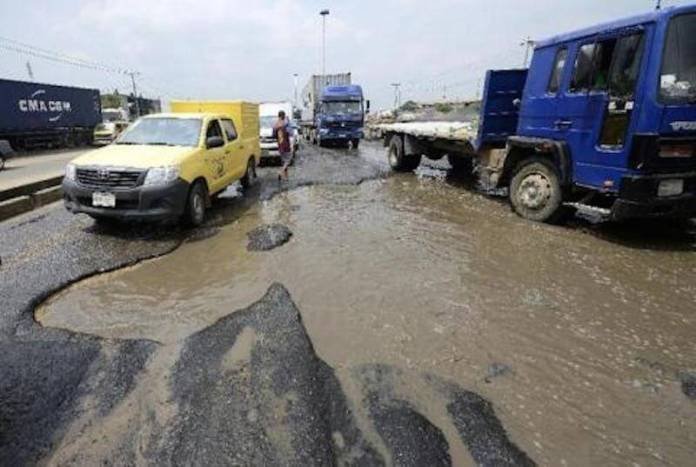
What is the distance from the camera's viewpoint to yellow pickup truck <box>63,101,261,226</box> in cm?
650

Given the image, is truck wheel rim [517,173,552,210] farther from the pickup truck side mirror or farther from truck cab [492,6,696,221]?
the pickup truck side mirror

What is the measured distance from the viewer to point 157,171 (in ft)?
21.7

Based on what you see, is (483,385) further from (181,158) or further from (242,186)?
(242,186)

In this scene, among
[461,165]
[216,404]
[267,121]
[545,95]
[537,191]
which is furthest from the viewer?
[267,121]

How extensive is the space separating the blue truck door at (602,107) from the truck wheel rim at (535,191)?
0.76 metres

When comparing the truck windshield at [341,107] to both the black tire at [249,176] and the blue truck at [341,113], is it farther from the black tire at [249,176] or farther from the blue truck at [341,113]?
the black tire at [249,176]

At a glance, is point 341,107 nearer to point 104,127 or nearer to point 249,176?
point 249,176

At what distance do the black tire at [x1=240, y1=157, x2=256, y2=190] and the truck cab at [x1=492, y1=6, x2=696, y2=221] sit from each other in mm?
5964

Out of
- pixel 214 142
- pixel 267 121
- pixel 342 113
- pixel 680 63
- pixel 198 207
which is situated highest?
pixel 680 63

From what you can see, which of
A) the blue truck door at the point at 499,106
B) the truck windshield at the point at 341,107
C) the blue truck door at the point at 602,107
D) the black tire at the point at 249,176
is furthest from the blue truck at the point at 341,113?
the blue truck door at the point at 602,107

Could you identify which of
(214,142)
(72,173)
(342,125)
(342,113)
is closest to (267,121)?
(342,125)

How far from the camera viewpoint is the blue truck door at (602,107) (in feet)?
19.7

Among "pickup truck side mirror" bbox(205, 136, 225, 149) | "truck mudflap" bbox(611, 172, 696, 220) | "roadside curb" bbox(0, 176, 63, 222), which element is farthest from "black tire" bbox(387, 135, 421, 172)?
"roadside curb" bbox(0, 176, 63, 222)

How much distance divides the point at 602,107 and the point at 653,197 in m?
1.35
